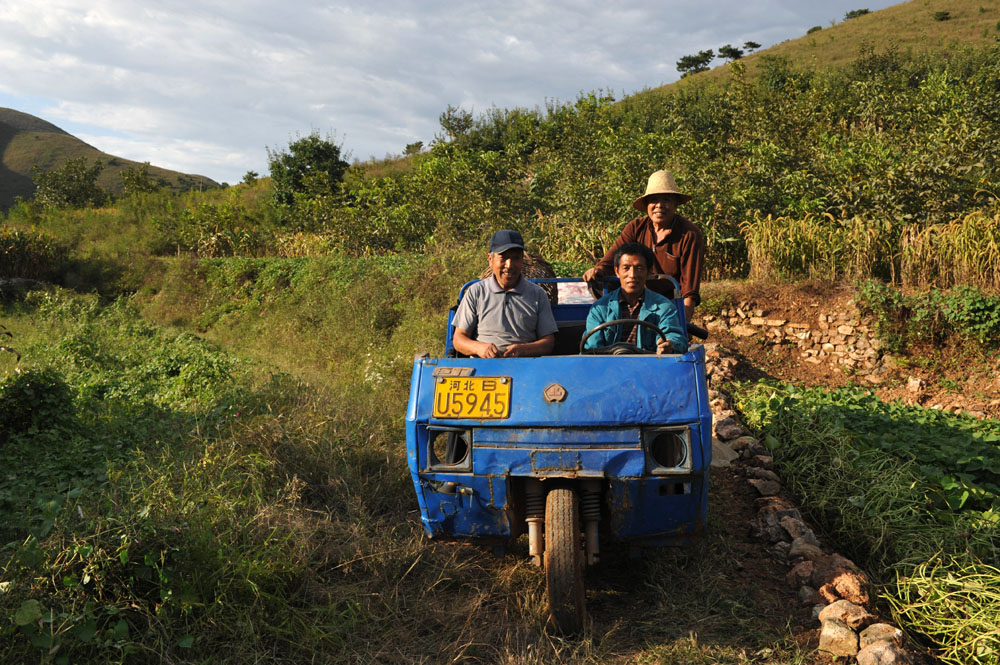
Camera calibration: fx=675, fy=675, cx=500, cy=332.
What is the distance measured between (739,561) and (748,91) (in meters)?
15.8

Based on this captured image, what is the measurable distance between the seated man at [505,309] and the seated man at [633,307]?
12.2 inches

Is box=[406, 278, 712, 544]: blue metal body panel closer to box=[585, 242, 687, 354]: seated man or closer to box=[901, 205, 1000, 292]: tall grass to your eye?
box=[585, 242, 687, 354]: seated man

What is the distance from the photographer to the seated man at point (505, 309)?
13.7 feet

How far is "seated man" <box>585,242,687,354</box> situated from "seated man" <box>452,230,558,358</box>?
12.2 inches

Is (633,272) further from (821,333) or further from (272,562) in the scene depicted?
(821,333)

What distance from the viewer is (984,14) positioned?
41594 mm

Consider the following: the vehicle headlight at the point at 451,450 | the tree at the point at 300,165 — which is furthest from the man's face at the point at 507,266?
the tree at the point at 300,165

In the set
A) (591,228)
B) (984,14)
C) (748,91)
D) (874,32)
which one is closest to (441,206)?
(591,228)

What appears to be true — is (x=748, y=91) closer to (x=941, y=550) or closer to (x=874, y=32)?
(x=941, y=550)

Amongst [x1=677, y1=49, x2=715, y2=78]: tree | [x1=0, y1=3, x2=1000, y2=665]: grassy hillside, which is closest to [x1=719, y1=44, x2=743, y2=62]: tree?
[x1=677, y1=49, x2=715, y2=78]: tree

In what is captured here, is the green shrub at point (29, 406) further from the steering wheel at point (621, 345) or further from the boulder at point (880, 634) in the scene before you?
the boulder at point (880, 634)

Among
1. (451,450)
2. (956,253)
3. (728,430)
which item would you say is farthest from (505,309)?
(956,253)

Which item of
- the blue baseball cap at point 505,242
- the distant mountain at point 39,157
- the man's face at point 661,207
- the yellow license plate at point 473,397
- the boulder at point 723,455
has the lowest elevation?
the boulder at point 723,455

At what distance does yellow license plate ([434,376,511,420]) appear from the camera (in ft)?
10.6
